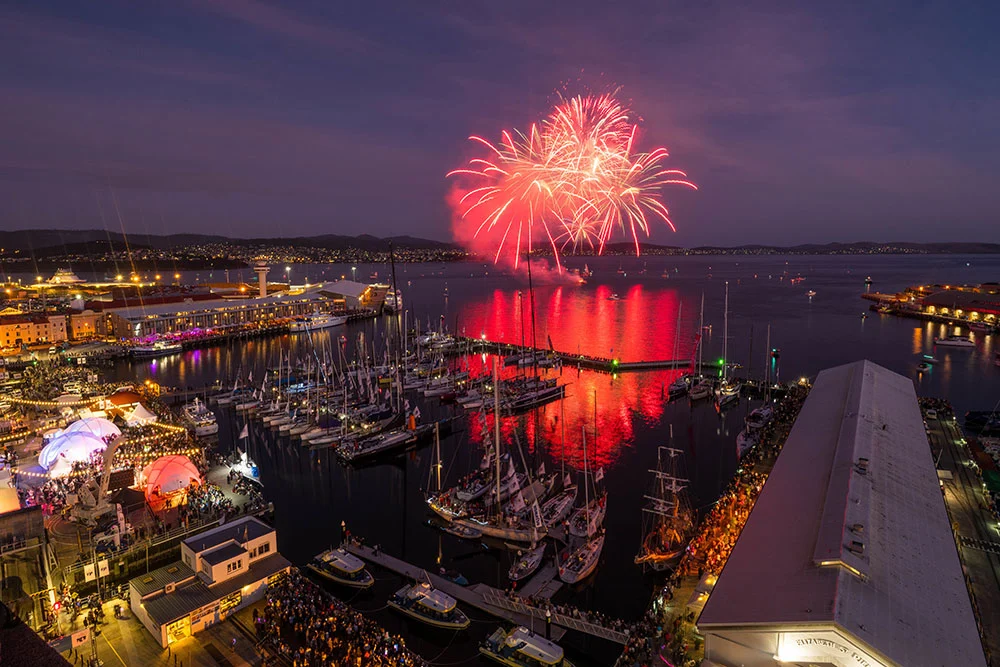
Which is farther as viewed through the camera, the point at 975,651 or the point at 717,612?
the point at 717,612

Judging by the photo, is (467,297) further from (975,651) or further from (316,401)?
(975,651)

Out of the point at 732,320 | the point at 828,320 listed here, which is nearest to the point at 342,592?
the point at 732,320

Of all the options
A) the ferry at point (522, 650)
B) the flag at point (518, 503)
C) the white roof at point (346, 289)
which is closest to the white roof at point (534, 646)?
the ferry at point (522, 650)

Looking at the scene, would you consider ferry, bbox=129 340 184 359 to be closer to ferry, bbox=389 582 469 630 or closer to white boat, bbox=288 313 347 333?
white boat, bbox=288 313 347 333

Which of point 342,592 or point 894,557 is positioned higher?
point 894,557

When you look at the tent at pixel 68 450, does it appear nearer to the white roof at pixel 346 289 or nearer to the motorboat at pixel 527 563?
the motorboat at pixel 527 563

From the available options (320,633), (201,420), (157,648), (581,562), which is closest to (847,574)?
(581,562)
